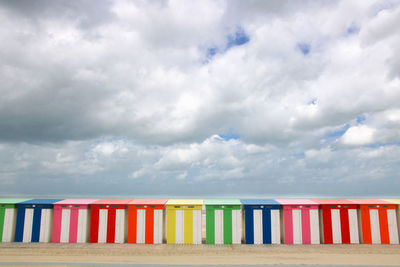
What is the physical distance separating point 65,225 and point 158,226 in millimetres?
3966

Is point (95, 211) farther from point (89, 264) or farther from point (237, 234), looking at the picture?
point (237, 234)

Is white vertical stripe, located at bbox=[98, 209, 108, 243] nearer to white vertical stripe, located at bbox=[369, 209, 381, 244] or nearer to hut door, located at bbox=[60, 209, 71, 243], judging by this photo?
hut door, located at bbox=[60, 209, 71, 243]

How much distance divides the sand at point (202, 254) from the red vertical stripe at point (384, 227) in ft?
1.37

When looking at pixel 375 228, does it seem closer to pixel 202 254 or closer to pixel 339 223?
pixel 339 223

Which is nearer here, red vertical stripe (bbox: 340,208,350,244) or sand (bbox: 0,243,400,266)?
sand (bbox: 0,243,400,266)

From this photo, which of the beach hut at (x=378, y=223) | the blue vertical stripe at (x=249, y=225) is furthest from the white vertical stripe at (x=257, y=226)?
the beach hut at (x=378, y=223)

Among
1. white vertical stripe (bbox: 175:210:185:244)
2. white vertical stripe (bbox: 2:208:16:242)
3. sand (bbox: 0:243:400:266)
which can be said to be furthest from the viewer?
white vertical stripe (bbox: 2:208:16:242)

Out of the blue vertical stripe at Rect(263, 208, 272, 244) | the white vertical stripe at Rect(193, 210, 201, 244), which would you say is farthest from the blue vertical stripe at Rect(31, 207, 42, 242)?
the blue vertical stripe at Rect(263, 208, 272, 244)

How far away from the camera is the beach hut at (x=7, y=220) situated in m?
14.0

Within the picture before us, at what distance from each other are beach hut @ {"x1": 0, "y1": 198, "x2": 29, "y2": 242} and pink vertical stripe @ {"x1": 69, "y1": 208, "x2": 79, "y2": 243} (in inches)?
96.5

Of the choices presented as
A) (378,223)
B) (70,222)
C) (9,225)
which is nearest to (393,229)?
(378,223)

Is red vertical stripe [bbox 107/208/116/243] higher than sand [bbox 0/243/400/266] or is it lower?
higher

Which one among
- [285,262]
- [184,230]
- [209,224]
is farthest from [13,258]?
[285,262]

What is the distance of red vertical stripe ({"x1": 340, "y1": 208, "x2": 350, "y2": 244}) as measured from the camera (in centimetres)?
1376
